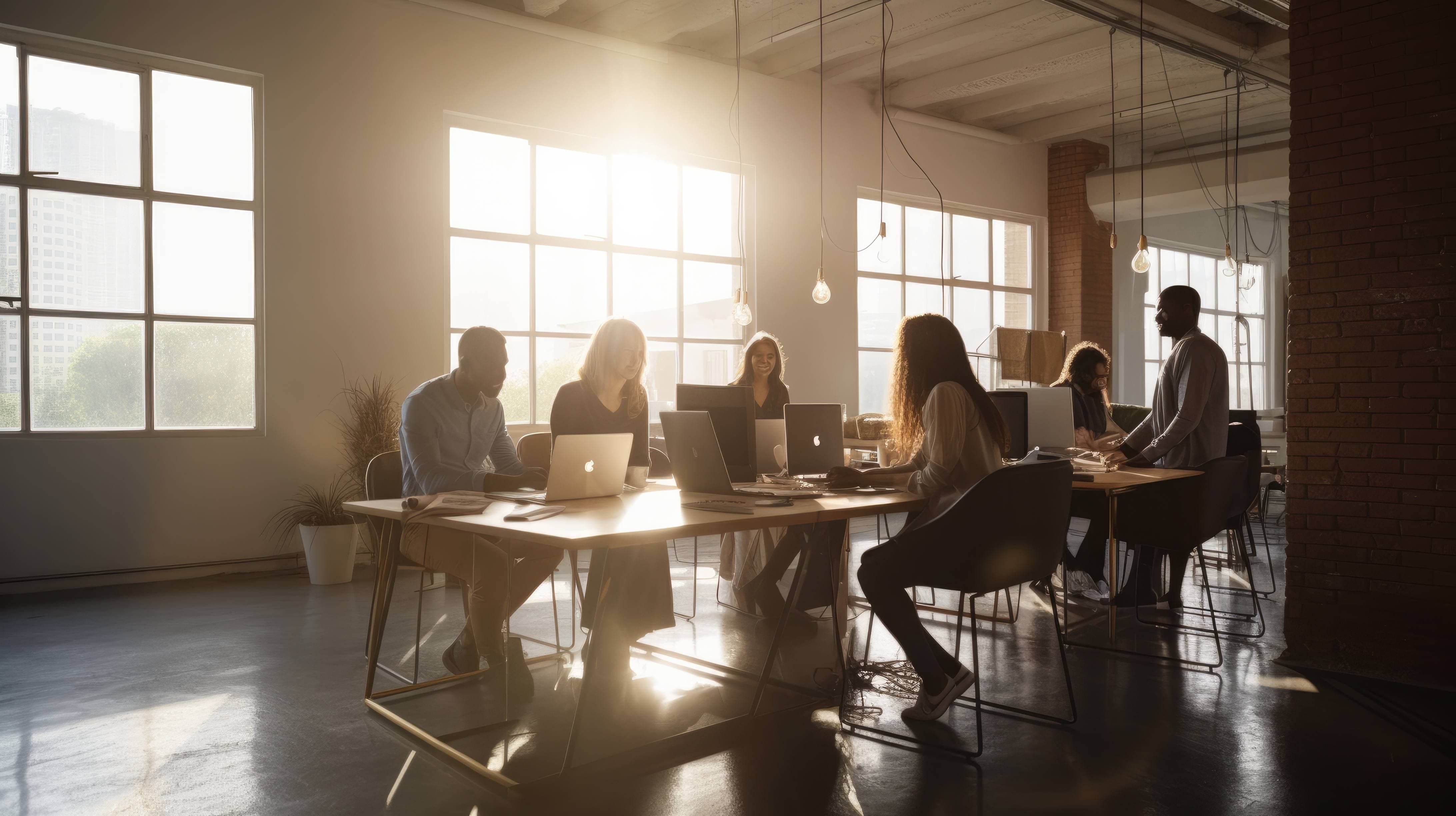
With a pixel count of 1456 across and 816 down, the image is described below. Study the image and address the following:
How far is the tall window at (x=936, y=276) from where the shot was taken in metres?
9.88

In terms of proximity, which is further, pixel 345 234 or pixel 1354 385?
pixel 345 234

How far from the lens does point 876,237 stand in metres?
9.80

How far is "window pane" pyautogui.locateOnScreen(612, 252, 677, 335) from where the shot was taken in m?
8.24

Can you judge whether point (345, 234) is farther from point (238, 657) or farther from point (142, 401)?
point (238, 657)

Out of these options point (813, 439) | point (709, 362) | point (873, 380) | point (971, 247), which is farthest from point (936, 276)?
point (813, 439)

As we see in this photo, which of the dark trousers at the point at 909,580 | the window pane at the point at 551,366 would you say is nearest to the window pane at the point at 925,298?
the window pane at the point at 551,366

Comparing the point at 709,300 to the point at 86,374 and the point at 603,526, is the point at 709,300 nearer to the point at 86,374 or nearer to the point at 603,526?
the point at 86,374

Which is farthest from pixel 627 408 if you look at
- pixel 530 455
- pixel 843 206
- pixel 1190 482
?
pixel 843 206

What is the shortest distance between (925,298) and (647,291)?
354 centimetres

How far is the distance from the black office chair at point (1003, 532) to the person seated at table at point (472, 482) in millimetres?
1315

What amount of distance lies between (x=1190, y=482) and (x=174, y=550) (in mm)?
5872

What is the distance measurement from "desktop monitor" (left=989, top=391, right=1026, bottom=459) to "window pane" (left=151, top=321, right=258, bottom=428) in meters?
4.83

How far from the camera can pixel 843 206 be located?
30.9 ft

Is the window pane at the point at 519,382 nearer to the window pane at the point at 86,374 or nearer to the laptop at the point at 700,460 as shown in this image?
the window pane at the point at 86,374
